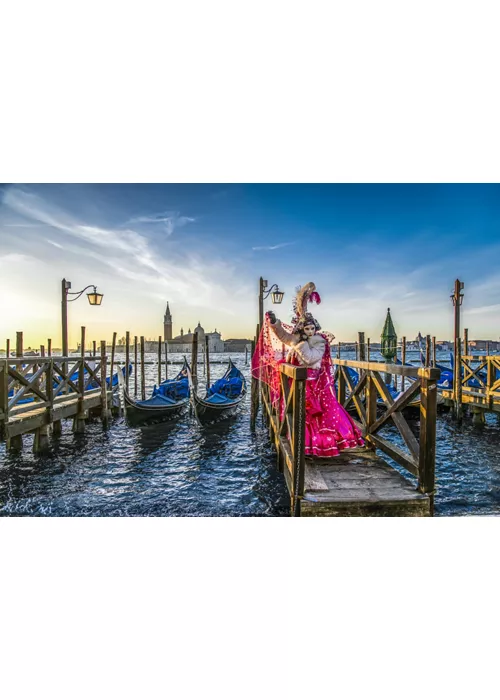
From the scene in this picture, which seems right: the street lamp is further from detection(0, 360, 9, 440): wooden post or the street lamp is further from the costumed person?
the costumed person

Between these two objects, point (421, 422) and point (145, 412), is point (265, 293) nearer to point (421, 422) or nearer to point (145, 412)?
point (145, 412)

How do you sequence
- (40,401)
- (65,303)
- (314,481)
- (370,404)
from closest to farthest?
1. (314,481)
2. (370,404)
3. (40,401)
4. (65,303)

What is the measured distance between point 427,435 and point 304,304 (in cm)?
123

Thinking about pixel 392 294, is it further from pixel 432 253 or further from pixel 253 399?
pixel 253 399

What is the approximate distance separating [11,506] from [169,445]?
2.21 meters

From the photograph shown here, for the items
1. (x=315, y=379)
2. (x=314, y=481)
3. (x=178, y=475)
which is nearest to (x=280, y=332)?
(x=315, y=379)

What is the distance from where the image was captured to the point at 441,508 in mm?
2971

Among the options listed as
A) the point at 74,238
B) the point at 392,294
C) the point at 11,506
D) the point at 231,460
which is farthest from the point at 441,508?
the point at 74,238

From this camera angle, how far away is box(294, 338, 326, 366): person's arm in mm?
2477

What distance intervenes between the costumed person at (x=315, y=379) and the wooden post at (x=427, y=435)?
0.73 m

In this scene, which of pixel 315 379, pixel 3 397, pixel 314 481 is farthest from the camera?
pixel 3 397

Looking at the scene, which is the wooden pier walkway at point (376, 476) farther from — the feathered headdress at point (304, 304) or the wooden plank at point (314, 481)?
the feathered headdress at point (304, 304)

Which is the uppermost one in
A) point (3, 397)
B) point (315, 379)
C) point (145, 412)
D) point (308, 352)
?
point (308, 352)

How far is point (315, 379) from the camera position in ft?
8.46
